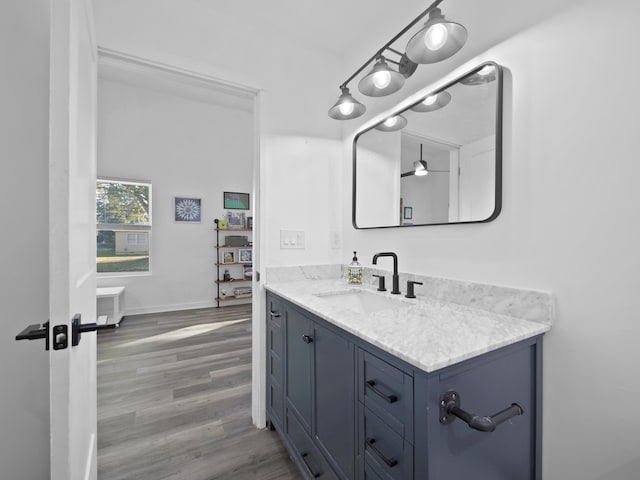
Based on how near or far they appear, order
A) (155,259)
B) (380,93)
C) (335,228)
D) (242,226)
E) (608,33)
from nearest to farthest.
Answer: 1. (608,33)
2. (380,93)
3. (335,228)
4. (155,259)
5. (242,226)

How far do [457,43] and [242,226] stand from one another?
4.39 m

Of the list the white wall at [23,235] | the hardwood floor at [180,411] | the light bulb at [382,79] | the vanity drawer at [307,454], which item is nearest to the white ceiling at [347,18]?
the light bulb at [382,79]

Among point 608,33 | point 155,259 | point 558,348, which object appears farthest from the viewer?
point 155,259

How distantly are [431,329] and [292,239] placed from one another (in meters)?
1.19

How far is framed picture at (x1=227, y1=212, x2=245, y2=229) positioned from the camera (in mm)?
4898

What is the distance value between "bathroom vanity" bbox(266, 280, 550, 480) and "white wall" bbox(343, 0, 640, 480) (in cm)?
10

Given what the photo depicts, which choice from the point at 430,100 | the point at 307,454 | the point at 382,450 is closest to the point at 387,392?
the point at 382,450

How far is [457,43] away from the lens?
1081 millimetres

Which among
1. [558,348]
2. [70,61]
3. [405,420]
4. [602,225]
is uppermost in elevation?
[70,61]

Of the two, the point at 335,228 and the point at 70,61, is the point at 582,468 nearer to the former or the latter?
the point at 335,228

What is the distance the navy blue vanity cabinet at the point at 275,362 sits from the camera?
1598 millimetres

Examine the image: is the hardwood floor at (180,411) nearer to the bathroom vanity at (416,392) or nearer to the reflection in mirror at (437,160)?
the bathroom vanity at (416,392)

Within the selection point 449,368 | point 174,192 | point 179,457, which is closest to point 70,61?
point 449,368

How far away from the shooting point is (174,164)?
4.42 metres
